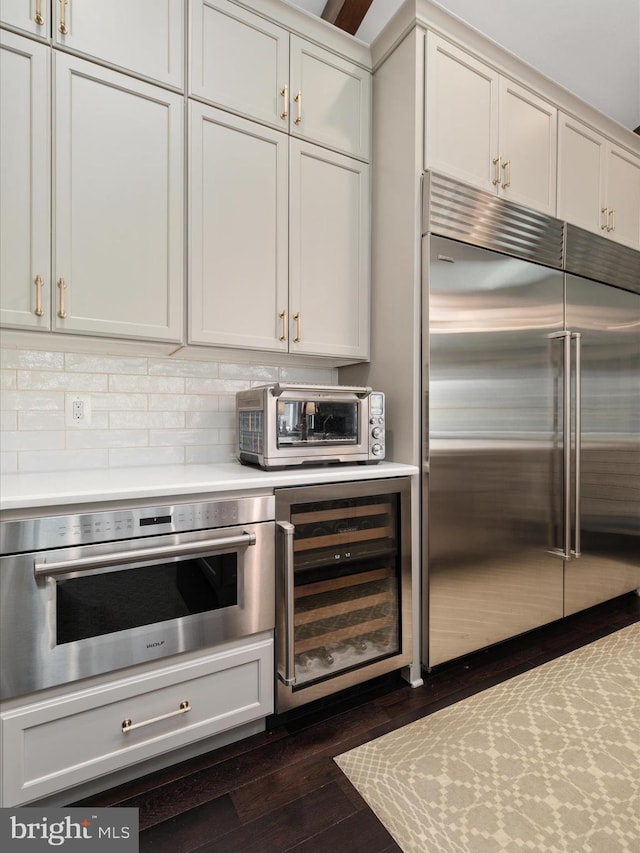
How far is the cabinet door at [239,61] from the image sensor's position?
1778 mm

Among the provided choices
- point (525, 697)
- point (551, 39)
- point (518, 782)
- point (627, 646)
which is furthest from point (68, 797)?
point (551, 39)

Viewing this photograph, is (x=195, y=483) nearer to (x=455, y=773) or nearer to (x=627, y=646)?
(x=455, y=773)

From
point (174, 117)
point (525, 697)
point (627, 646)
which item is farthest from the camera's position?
point (627, 646)

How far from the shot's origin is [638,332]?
2727mm

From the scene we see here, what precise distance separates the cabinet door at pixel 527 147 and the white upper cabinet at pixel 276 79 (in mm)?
699

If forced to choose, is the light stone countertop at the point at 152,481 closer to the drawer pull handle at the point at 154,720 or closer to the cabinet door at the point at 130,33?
the drawer pull handle at the point at 154,720

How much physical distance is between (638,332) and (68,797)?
11.5 ft

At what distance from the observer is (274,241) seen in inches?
77.7

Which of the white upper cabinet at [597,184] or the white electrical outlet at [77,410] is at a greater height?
the white upper cabinet at [597,184]

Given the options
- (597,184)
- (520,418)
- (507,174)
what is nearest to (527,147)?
(507,174)

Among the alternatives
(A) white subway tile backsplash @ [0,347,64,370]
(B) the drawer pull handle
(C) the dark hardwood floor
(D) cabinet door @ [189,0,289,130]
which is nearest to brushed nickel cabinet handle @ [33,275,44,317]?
(A) white subway tile backsplash @ [0,347,64,370]

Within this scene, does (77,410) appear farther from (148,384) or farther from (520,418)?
(520,418)

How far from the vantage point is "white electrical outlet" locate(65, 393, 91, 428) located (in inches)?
74.2

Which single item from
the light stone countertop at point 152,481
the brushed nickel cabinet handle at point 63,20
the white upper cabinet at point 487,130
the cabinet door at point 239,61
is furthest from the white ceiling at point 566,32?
the light stone countertop at point 152,481
